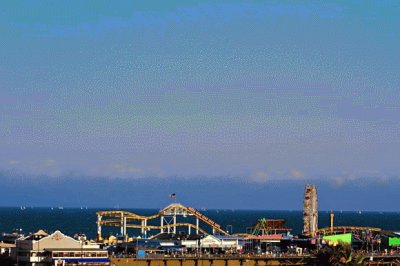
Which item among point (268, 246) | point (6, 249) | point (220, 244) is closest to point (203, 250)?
point (220, 244)

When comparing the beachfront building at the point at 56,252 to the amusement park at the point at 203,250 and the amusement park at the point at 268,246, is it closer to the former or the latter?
the amusement park at the point at 203,250

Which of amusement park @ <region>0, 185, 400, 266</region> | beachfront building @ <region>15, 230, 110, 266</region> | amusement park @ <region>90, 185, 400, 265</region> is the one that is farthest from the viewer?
amusement park @ <region>90, 185, 400, 265</region>

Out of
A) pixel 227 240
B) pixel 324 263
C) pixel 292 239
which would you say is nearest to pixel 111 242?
pixel 227 240

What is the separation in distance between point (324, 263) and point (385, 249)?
2386 cm

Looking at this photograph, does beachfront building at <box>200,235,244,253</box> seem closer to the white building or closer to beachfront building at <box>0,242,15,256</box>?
the white building

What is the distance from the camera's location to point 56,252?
126438 mm

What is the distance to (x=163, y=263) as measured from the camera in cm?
13450

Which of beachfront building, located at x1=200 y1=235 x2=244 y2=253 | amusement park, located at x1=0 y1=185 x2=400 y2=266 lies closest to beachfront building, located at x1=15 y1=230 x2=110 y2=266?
amusement park, located at x1=0 y1=185 x2=400 y2=266

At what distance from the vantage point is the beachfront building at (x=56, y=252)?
126 metres

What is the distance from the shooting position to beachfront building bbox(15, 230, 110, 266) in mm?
126125

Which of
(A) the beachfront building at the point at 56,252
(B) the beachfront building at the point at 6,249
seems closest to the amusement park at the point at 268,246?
(A) the beachfront building at the point at 56,252

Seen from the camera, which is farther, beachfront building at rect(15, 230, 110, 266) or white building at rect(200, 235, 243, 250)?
white building at rect(200, 235, 243, 250)

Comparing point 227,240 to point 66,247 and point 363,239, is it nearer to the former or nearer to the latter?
point 363,239

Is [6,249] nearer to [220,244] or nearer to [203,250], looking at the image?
[203,250]
